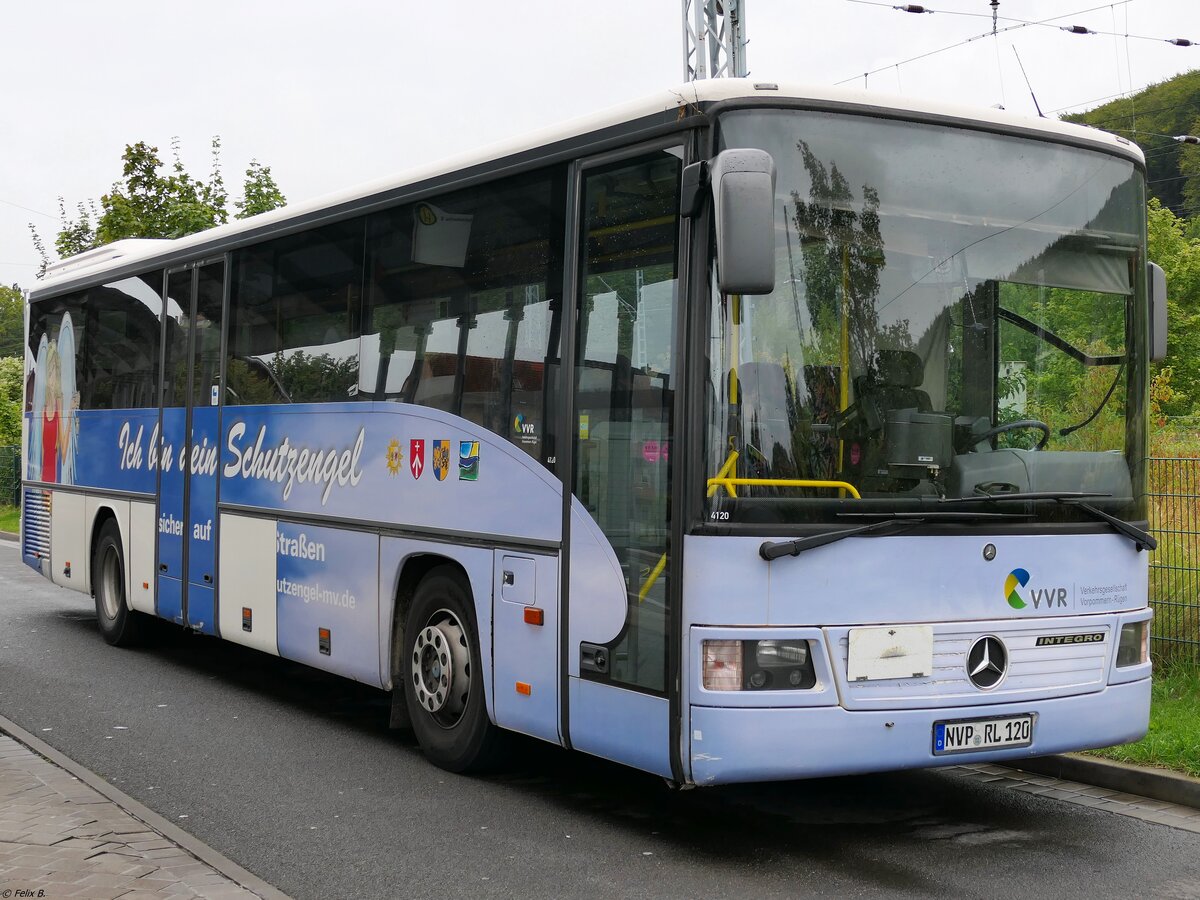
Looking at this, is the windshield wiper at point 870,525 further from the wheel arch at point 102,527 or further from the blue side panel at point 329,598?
the wheel arch at point 102,527

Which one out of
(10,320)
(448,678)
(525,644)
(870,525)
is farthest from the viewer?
(10,320)

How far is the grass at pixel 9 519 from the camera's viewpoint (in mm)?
32463

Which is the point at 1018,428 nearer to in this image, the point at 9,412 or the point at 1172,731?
the point at 1172,731

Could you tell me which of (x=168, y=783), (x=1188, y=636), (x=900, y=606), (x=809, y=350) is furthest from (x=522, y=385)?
(x=1188, y=636)

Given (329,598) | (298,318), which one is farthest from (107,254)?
(329,598)

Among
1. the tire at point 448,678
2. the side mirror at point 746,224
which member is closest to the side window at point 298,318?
the tire at point 448,678

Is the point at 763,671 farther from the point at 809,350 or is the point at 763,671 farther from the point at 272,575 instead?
the point at 272,575

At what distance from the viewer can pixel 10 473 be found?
128 ft

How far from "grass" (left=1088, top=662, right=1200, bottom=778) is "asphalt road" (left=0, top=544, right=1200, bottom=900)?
0.58 metres

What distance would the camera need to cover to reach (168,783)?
750 centimetres

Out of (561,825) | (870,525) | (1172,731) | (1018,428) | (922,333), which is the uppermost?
→ (922,333)

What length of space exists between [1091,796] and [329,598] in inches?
183

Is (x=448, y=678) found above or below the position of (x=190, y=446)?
below

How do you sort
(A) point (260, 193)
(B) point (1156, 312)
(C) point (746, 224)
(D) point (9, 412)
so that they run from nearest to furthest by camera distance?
1. (C) point (746, 224)
2. (B) point (1156, 312)
3. (A) point (260, 193)
4. (D) point (9, 412)
